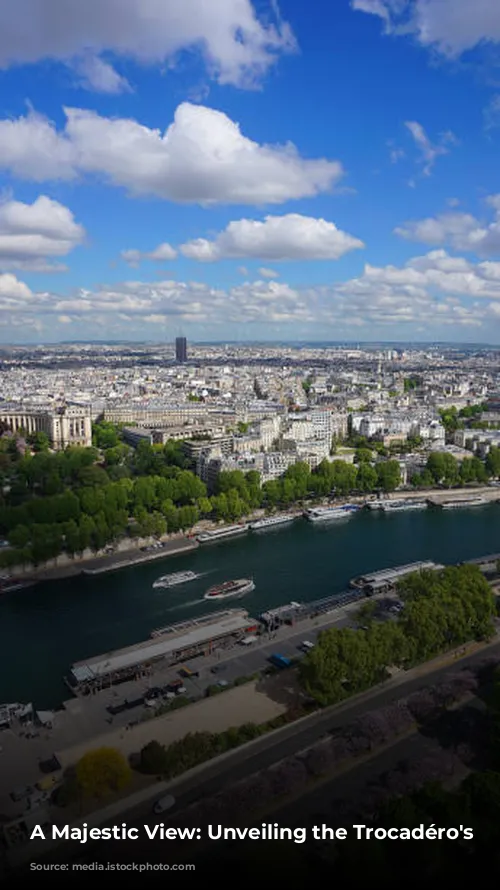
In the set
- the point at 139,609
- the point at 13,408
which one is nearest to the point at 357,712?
the point at 139,609

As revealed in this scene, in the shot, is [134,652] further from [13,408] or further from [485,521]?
[13,408]

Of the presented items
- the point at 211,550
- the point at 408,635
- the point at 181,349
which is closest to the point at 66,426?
the point at 211,550

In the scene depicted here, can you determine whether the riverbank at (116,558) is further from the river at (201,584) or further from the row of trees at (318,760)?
the row of trees at (318,760)

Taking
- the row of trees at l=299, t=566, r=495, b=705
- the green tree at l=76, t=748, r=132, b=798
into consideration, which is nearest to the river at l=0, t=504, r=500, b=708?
the green tree at l=76, t=748, r=132, b=798

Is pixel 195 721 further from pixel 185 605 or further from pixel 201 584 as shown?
pixel 201 584

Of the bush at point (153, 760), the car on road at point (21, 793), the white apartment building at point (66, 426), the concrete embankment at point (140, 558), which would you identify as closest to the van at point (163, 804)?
the bush at point (153, 760)

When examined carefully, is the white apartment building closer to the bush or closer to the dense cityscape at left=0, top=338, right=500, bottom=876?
the dense cityscape at left=0, top=338, right=500, bottom=876
